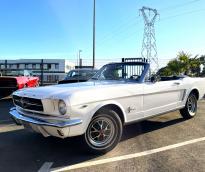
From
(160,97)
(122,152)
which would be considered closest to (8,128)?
(122,152)

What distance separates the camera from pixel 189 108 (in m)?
7.81

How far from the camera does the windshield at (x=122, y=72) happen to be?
6.32 m

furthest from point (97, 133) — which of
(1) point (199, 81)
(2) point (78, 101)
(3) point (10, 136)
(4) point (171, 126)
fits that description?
(1) point (199, 81)

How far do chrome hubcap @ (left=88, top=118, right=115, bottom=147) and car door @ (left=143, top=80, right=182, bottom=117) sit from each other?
106 centimetres

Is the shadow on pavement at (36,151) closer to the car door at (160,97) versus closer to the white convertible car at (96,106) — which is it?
the white convertible car at (96,106)

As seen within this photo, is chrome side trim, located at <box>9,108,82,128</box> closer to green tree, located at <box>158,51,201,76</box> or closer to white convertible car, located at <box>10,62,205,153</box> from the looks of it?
white convertible car, located at <box>10,62,205,153</box>

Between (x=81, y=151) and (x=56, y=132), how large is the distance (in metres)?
0.78

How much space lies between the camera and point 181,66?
26484 millimetres

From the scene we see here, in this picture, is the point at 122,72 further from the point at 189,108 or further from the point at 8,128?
the point at 8,128

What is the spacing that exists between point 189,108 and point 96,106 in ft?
12.4

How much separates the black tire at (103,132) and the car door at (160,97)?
96 cm

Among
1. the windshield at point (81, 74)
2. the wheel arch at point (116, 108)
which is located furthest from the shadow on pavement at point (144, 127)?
the windshield at point (81, 74)

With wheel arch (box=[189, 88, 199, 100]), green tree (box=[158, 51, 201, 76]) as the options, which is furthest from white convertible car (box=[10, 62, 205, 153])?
green tree (box=[158, 51, 201, 76])

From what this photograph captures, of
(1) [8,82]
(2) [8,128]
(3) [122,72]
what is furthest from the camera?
(1) [8,82]
